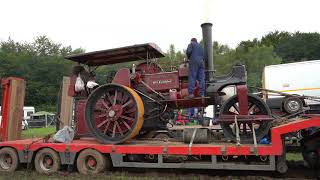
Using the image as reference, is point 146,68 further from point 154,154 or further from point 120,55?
point 154,154

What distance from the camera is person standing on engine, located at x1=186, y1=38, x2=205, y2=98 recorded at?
303 inches

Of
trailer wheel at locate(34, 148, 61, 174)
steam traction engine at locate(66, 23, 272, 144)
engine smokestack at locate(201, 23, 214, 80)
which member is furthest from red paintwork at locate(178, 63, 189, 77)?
trailer wheel at locate(34, 148, 61, 174)

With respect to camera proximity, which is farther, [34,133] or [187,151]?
[34,133]

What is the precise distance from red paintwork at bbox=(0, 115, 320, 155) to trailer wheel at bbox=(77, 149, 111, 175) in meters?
0.11

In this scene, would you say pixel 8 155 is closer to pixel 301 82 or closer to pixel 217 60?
pixel 301 82

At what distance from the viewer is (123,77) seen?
8.30 meters

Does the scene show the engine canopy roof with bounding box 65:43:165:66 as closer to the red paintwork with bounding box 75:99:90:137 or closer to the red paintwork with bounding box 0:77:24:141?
the red paintwork with bounding box 75:99:90:137

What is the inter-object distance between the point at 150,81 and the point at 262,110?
2.44 metres

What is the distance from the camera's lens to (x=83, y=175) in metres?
7.66

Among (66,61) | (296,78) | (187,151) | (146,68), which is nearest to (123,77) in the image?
(146,68)

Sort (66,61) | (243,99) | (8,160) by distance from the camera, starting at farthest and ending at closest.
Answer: (66,61)
(8,160)
(243,99)

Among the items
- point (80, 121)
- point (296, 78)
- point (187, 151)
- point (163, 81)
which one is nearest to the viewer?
point (187, 151)

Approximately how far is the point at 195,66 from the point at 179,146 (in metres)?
1.65

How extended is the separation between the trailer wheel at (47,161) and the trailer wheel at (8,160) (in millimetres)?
545
